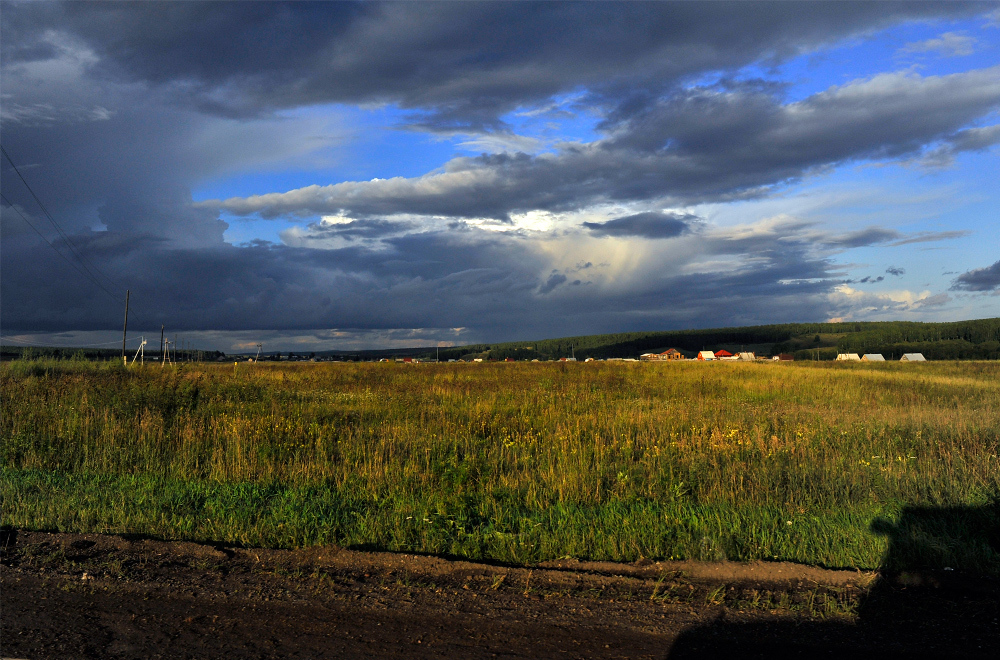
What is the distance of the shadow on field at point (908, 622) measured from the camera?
4.22m

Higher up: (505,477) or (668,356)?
(505,477)

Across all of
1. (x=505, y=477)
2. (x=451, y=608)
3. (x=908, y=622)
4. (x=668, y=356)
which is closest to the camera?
(x=908, y=622)

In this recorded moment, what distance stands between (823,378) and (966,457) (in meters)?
25.2

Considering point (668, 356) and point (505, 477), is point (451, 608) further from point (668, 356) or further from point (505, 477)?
point (668, 356)

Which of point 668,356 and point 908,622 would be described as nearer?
point 908,622

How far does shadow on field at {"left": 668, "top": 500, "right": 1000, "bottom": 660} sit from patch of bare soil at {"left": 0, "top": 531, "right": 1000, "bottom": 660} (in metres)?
0.02

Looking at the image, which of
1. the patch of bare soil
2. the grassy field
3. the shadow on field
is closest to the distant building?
the grassy field

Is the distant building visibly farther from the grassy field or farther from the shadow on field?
the shadow on field

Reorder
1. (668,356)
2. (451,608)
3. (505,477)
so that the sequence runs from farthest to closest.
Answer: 1. (668,356)
2. (505,477)
3. (451,608)

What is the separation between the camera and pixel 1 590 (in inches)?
207

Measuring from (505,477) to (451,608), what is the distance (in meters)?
4.46

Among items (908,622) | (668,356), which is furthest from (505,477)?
(668,356)

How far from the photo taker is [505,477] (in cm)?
933

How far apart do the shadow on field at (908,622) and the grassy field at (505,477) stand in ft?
0.28
